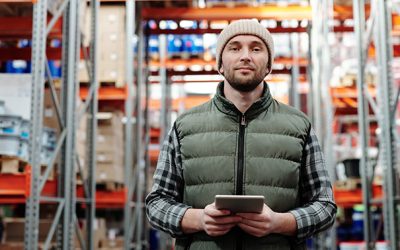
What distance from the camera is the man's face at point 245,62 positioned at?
2588mm

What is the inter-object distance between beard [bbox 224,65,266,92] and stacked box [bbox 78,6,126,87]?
544 centimetres

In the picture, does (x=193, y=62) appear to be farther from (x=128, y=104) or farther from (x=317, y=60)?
(x=128, y=104)

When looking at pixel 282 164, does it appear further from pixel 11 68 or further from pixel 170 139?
pixel 11 68

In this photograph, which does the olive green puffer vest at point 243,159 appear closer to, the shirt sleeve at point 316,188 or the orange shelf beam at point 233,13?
the shirt sleeve at point 316,188

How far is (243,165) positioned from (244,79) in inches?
13.4

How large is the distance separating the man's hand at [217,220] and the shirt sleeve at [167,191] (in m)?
0.18

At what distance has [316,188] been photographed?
272cm

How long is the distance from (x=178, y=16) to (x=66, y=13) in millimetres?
2837

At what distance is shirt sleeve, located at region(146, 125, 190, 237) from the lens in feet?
8.60

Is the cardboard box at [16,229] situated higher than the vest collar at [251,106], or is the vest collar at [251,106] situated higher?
the vest collar at [251,106]

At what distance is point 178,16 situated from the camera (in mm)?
8375

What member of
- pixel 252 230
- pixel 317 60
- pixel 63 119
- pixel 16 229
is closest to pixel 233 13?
pixel 317 60

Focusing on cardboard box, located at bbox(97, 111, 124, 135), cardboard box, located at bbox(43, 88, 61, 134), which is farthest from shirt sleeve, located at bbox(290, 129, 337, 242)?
cardboard box, located at bbox(97, 111, 124, 135)

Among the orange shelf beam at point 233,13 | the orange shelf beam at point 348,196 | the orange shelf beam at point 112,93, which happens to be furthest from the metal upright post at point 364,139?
the orange shelf beam at point 112,93
